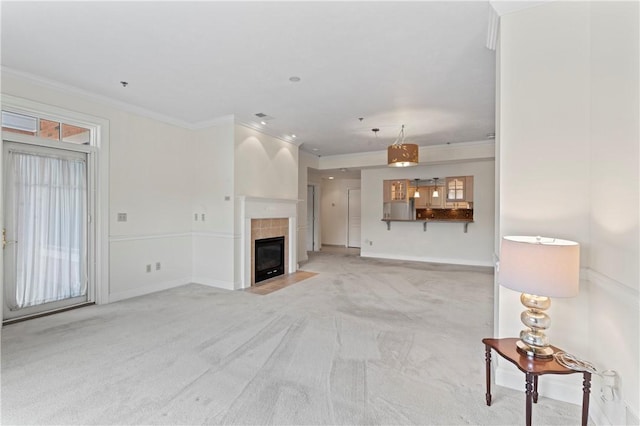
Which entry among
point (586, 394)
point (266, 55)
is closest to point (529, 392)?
point (586, 394)

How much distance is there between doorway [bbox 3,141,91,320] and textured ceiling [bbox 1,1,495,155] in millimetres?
957

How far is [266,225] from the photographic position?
5.69 meters

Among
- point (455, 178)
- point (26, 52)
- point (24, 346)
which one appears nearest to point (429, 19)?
point (26, 52)

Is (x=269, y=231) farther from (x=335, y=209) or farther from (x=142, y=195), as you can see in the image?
(x=335, y=209)

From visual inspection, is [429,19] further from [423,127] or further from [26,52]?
[26,52]

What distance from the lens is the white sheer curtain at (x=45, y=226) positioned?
3480mm

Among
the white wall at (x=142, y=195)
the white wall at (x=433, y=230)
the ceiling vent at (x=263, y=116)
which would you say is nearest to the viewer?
the white wall at (x=142, y=195)

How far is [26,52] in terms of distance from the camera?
9.71 ft

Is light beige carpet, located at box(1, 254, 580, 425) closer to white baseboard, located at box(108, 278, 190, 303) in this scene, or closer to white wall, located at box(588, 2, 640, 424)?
white baseboard, located at box(108, 278, 190, 303)

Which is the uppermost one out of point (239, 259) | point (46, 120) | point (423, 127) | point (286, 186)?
point (423, 127)

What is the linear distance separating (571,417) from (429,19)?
2859mm

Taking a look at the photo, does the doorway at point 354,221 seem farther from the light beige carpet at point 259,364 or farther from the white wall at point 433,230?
the light beige carpet at point 259,364

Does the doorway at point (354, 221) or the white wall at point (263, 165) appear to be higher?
the white wall at point (263, 165)

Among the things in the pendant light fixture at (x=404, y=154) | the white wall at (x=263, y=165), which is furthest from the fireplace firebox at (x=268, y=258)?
the pendant light fixture at (x=404, y=154)
